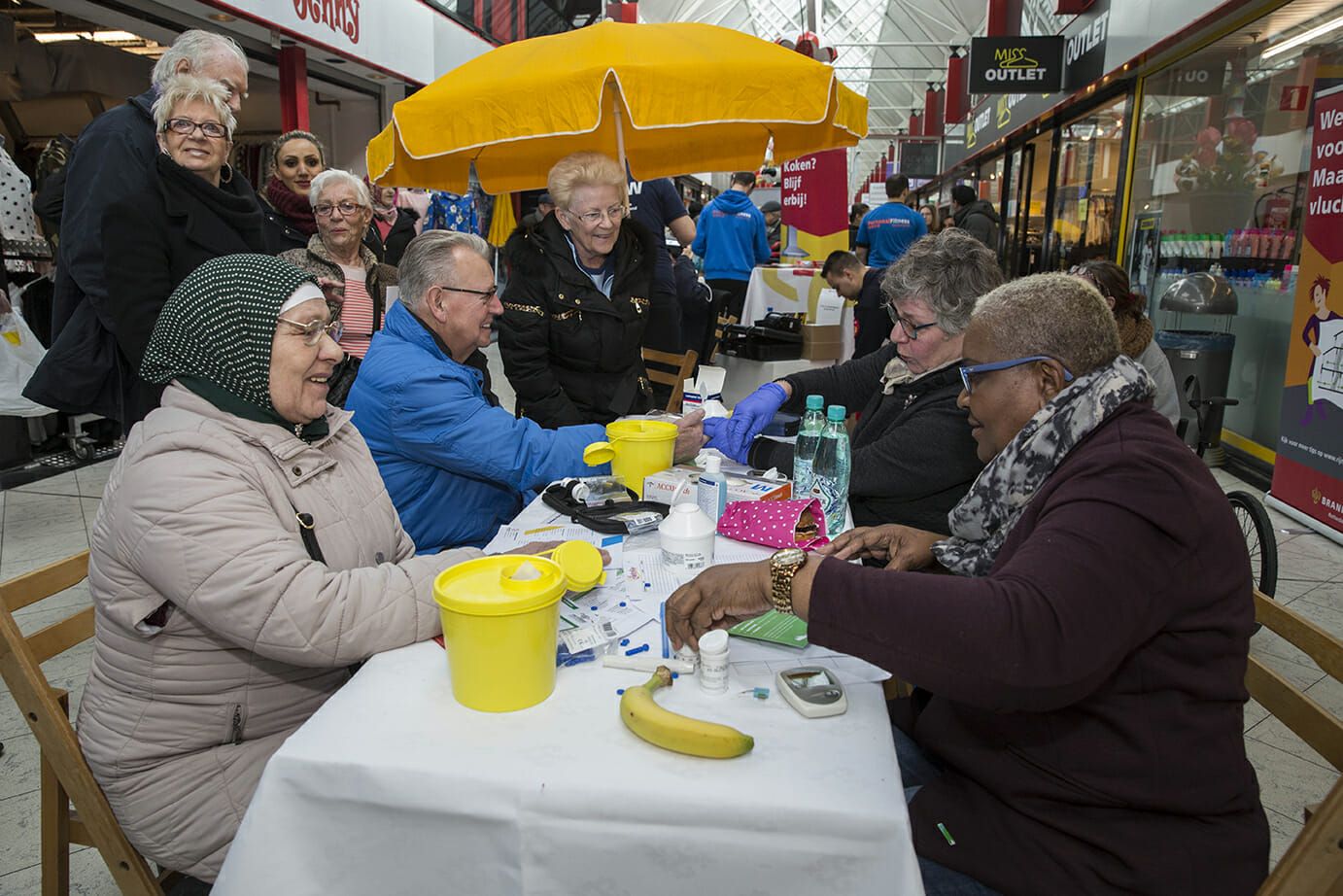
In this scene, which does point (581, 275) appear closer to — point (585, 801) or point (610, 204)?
point (610, 204)

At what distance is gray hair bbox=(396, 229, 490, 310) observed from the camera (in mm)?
2416

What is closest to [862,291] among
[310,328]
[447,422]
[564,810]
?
[447,422]

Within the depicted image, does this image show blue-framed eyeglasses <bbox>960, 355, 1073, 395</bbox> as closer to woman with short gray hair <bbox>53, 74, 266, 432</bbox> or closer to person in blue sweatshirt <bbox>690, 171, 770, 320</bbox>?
woman with short gray hair <bbox>53, 74, 266, 432</bbox>

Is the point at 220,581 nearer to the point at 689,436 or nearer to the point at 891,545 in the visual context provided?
the point at 891,545

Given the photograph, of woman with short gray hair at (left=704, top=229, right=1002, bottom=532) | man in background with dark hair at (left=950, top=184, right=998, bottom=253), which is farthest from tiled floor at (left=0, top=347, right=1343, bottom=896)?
man in background with dark hair at (left=950, top=184, right=998, bottom=253)

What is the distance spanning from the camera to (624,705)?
116cm

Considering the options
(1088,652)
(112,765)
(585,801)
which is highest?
(1088,652)

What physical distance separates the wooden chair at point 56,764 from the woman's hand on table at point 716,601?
1.01 meters

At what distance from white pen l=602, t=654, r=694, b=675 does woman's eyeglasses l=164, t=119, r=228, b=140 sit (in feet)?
8.30

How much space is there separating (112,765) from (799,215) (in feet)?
23.5

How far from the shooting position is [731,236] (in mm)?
7793

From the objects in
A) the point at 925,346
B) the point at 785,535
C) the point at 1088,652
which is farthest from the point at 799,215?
the point at 1088,652

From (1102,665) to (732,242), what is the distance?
280 inches

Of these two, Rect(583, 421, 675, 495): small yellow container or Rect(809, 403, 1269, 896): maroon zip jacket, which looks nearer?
Rect(809, 403, 1269, 896): maroon zip jacket
